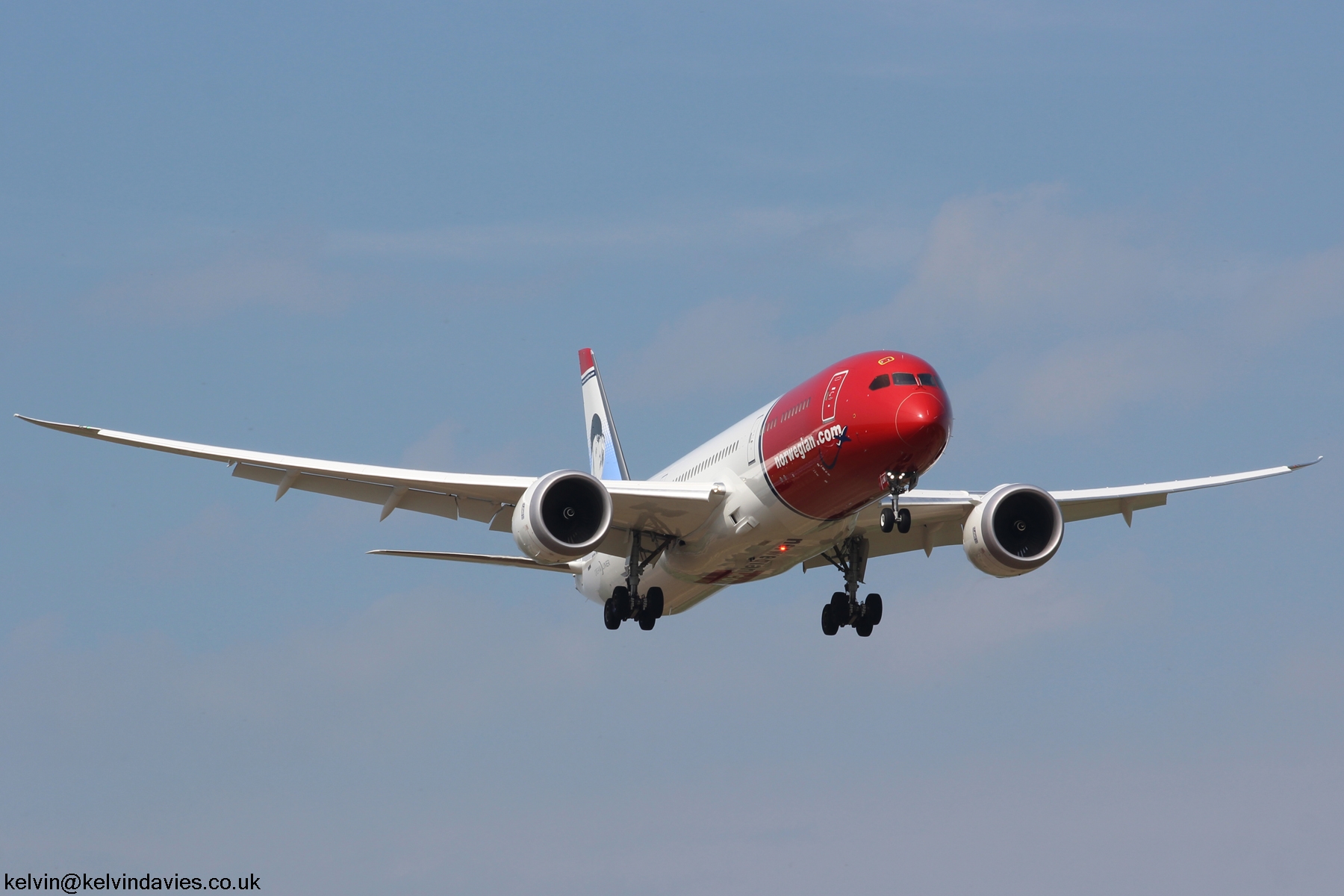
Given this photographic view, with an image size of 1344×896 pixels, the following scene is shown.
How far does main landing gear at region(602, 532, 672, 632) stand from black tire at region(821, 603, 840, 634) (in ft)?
11.8

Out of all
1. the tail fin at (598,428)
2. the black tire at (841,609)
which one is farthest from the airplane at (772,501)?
the tail fin at (598,428)

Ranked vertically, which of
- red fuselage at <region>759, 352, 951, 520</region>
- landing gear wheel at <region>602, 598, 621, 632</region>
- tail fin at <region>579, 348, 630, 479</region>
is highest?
tail fin at <region>579, 348, 630, 479</region>

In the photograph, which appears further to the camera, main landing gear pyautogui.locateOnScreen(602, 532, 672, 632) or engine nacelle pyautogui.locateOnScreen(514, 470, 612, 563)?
main landing gear pyautogui.locateOnScreen(602, 532, 672, 632)

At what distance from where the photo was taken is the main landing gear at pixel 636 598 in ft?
116

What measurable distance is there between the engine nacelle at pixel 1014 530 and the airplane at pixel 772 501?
1.3 inches

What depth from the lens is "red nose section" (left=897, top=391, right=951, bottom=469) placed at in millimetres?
28875

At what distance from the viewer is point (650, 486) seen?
33312mm

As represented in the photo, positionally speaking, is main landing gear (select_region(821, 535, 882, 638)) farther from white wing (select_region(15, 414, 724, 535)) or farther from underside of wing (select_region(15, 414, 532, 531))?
underside of wing (select_region(15, 414, 532, 531))

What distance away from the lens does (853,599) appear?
119 ft

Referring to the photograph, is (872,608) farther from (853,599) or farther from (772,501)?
(772,501)

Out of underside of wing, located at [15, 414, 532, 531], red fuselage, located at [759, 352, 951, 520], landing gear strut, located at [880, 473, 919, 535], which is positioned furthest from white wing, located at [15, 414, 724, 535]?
landing gear strut, located at [880, 473, 919, 535]

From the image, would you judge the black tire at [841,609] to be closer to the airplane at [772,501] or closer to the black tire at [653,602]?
the airplane at [772,501]

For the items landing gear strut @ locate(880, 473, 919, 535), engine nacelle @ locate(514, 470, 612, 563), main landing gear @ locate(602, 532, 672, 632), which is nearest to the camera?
landing gear strut @ locate(880, 473, 919, 535)

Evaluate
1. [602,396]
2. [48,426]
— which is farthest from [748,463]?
[602,396]
